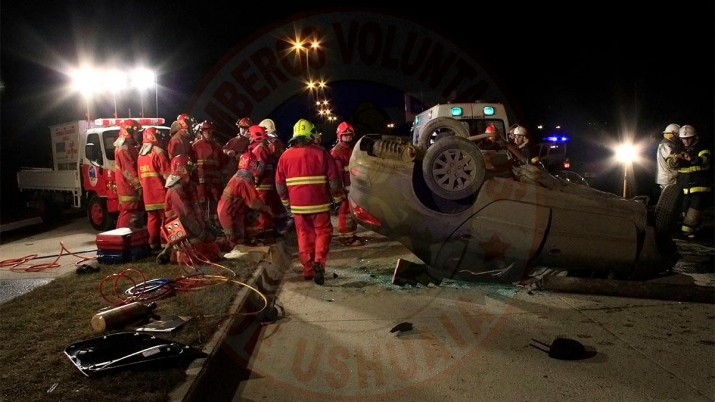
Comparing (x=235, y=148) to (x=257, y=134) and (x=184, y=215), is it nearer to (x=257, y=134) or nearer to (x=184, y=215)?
(x=257, y=134)

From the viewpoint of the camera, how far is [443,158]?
Result: 15.7 feet

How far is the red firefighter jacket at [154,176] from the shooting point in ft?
22.3

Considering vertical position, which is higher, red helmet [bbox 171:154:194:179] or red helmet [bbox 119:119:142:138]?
red helmet [bbox 119:119:142:138]

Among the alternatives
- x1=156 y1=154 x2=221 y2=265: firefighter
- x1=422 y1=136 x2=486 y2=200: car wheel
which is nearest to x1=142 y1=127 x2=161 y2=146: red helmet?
x1=156 y1=154 x2=221 y2=265: firefighter

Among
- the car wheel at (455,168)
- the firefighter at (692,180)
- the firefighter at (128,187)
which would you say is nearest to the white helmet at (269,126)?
the firefighter at (128,187)

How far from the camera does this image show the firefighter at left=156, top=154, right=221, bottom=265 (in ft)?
19.9

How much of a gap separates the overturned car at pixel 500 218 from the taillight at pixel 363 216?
0.17 ft

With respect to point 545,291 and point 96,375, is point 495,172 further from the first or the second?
point 96,375

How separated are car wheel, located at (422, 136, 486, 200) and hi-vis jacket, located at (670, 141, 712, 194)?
15.1 ft

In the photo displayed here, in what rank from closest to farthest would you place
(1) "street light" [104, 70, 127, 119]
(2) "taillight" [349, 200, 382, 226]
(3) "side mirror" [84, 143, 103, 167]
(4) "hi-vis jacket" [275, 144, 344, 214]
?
(2) "taillight" [349, 200, 382, 226]
(4) "hi-vis jacket" [275, 144, 344, 214]
(3) "side mirror" [84, 143, 103, 167]
(1) "street light" [104, 70, 127, 119]

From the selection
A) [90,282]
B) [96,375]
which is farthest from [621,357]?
[90,282]

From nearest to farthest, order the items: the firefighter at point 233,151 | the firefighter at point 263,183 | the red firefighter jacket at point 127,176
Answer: the red firefighter jacket at point 127,176 < the firefighter at point 263,183 < the firefighter at point 233,151

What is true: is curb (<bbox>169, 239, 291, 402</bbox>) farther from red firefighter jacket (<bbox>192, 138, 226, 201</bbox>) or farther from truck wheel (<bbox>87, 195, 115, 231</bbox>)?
truck wheel (<bbox>87, 195, 115, 231</bbox>)

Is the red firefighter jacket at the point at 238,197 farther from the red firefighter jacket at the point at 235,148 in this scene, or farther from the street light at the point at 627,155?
the street light at the point at 627,155
